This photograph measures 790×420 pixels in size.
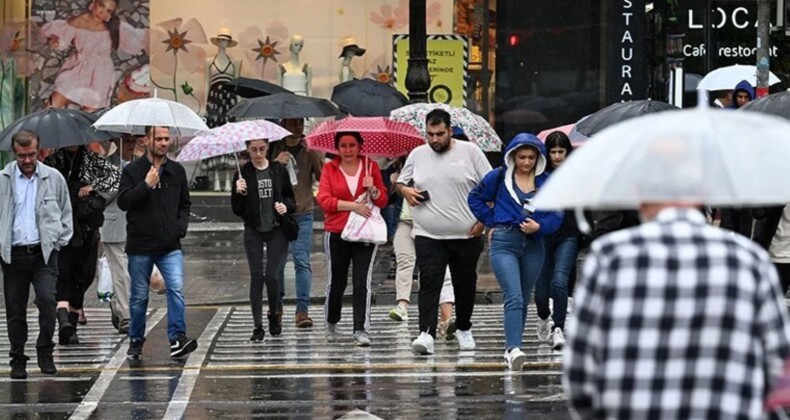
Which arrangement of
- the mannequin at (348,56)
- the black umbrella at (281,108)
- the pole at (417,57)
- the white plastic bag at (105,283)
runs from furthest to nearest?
1. the mannequin at (348,56)
2. the pole at (417,57)
3. the black umbrella at (281,108)
4. the white plastic bag at (105,283)

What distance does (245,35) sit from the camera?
23828 mm

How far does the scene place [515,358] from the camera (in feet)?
37.0

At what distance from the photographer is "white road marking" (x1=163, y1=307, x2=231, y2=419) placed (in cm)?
990

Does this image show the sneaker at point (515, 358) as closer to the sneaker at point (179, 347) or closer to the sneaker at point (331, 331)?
the sneaker at point (331, 331)

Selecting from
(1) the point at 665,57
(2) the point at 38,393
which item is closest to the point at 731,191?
(2) the point at 38,393

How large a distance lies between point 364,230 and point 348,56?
11329 millimetres

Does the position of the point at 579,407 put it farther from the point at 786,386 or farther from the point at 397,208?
the point at 397,208

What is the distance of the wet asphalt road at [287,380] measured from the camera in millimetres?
9852

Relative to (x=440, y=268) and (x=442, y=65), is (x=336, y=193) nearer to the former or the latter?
(x=440, y=268)

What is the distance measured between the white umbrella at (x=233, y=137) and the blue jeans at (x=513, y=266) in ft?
7.62

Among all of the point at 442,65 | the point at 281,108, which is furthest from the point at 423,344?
the point at 442,65

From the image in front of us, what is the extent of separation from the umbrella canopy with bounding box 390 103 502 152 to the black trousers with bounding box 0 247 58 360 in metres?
3.51

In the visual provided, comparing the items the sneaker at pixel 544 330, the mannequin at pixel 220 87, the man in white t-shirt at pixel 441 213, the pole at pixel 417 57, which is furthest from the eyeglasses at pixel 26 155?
the mannequin at pixel 220 87

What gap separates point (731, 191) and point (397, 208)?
10317 millimetres
